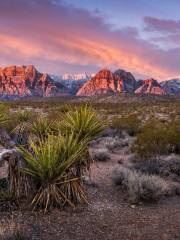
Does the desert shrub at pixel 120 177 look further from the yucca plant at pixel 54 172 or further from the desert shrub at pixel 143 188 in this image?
the yucca plant at pixel 54 172

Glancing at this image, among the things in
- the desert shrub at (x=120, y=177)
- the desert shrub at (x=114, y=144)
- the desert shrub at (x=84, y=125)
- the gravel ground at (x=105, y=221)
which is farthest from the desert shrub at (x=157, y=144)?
the gravel ground at (x=105, y=221)

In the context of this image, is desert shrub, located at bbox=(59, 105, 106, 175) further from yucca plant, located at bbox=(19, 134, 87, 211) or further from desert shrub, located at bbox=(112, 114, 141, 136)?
desert shrub, located at bbox=(112, 114, 141, 136)

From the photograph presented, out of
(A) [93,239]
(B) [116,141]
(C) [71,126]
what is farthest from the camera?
(B) [116,141]

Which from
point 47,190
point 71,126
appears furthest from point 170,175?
point 47,190

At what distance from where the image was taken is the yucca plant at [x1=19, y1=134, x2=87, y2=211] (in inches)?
270

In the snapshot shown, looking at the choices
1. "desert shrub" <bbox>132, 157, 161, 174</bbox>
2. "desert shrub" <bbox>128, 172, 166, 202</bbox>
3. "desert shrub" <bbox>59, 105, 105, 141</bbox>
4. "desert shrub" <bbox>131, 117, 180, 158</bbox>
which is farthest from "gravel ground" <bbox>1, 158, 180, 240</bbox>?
"desert shrub" <bbox>131, 117, 180, 158</bbox>

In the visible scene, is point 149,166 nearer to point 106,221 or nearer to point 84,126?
point 84,126

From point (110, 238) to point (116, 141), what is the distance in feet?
34.1

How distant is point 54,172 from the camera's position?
695cm

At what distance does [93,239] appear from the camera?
5855 millimetres

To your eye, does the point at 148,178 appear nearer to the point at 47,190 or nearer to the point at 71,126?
the point at 71,126

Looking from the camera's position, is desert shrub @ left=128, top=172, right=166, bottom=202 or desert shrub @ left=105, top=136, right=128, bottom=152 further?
desert shrub @ left=105, top=136, right=128, bottom=152

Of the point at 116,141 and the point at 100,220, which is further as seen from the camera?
the point at 116,141

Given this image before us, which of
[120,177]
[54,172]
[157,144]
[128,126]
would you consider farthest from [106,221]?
[128,126]
